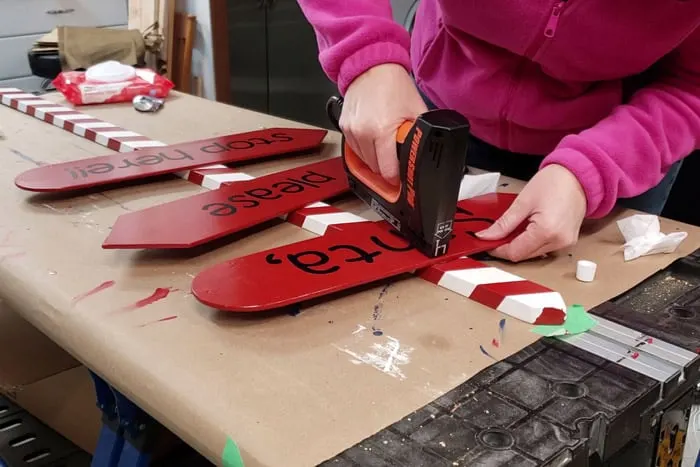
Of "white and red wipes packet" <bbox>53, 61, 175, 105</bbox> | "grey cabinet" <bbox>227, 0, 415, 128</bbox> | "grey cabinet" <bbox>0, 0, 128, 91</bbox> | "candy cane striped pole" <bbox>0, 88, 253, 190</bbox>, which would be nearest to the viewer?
"candy cane striped pole" <bbox>0, 88, 253, 190</bbox>

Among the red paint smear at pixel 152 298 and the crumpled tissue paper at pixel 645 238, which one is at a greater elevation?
the crumpled tissue paper at pixel 645 238

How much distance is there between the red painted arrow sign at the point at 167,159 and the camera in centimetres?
85

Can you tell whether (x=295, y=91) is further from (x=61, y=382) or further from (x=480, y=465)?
(x=480, y=465)

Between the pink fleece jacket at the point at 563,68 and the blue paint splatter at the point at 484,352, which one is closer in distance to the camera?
the blue paint splatter at the point at 484,352

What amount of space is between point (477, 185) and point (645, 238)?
0.65 ft

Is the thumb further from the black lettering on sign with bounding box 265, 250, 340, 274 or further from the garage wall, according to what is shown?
the garage wall

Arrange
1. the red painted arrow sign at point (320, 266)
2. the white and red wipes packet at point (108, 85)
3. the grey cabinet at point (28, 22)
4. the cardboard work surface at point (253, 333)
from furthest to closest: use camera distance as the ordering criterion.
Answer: the grey cabinet at point (28, 22) < the white and red wipes packet at point (108, 85) < the red painted arrow sign at point (320, 266) < the cardboard work surface at point (253, 333)

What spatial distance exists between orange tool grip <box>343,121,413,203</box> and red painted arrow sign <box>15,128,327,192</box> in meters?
0.19

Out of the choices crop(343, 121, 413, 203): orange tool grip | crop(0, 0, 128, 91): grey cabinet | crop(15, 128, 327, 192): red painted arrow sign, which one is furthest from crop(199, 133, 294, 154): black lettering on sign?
crop(0, 0, 128, 91): grey cabinet

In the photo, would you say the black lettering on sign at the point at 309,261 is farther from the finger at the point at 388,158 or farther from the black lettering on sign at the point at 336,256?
the finger at the point at 388,158

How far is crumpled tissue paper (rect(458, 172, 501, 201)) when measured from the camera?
83 centimetres

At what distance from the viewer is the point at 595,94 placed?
33.3 inches

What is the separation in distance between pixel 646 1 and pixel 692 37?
0.28ft

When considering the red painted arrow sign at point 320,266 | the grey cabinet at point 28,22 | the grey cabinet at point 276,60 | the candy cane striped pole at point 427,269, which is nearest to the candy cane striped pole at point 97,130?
the candy cane striped pole at point 427,269
